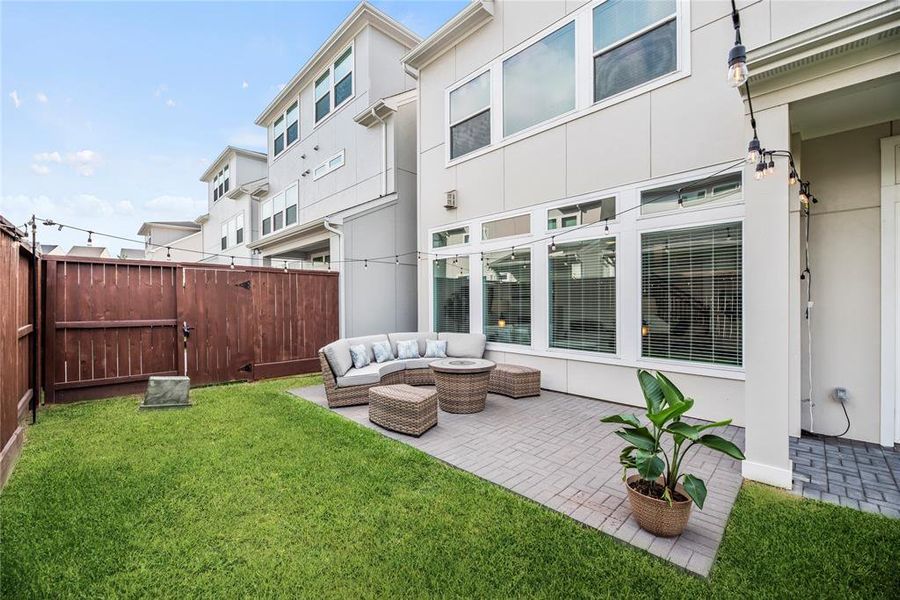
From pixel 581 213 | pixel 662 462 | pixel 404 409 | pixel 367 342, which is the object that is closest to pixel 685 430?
pixel 662 462

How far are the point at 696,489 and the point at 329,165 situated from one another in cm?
1133

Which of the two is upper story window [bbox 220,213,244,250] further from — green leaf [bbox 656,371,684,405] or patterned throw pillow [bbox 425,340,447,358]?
green leaf [bbox 656,371,684,405]

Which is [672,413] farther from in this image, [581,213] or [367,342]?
[367,342]

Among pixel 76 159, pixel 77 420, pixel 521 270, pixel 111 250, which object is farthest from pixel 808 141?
pixel 111 250

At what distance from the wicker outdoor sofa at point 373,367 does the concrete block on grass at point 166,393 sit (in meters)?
Result: 2.02

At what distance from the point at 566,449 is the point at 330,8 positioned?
1201 cm

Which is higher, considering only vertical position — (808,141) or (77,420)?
(808,141)

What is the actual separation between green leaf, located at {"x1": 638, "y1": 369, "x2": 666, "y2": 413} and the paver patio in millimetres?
843

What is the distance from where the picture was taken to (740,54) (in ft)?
7.46

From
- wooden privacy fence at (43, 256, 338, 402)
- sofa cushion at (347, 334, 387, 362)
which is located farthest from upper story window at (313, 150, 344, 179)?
sofa cushion at (347, 334, 387, 362)

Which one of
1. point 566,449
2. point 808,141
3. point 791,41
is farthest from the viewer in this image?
point 808,141

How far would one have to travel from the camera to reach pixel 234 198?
1570cm

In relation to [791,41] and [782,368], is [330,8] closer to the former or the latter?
[791,41]

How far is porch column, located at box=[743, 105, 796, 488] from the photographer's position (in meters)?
2.97
